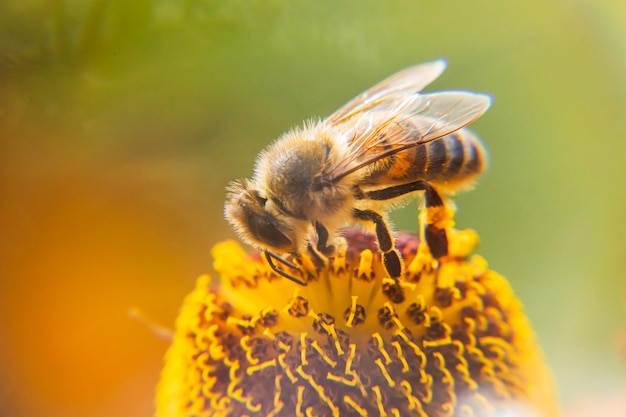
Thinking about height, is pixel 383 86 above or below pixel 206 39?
below

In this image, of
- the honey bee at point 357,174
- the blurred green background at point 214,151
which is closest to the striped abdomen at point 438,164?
the honey bee at point 357,174

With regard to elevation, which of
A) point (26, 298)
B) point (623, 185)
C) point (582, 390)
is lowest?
point (582, 390)

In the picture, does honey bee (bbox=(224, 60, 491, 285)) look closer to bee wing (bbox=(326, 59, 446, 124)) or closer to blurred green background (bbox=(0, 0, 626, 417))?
bee wing (bbox=(326, 59, 446, 124))

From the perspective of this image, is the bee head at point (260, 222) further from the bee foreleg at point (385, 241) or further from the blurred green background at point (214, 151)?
the blurred green background at point (214, 151)

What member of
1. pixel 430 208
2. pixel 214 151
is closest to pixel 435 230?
pixel 430 208

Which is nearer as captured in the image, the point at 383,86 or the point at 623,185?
the point at 383,86

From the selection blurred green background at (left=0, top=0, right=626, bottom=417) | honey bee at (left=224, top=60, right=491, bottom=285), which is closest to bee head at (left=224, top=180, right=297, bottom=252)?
honey bee at (left=224, top=60, right=491, bottom=285)

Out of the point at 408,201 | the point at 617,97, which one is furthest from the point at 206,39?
the point at 617,97

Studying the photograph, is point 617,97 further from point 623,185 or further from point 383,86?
point 383,86
